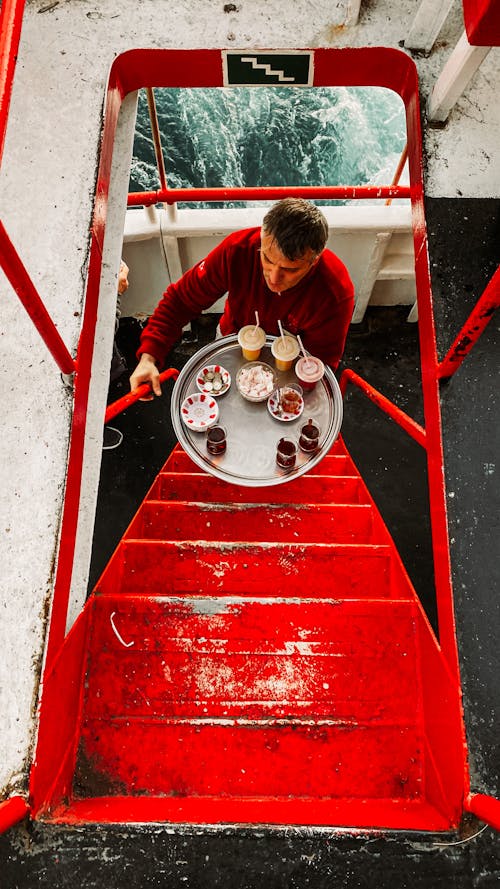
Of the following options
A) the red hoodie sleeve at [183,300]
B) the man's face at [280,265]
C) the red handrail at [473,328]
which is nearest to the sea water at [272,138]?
the red hoodie sleeve at [183,300]

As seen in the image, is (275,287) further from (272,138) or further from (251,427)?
(272,138)

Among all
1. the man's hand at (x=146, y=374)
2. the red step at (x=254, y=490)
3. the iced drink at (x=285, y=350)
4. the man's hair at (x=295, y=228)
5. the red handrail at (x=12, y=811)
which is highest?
the man's hair at (x=295, y=228)

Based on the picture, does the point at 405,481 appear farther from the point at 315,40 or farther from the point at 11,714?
the point at 11,714

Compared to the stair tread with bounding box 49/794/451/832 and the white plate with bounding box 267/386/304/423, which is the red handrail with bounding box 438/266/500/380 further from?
the stair tread with bounding box 49/794/451/832

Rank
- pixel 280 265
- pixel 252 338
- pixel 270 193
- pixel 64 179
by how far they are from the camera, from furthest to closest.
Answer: pixel 270 193, pixel 252 338, pixel 280 265, pixel 64 179

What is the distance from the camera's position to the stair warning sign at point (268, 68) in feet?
9.00

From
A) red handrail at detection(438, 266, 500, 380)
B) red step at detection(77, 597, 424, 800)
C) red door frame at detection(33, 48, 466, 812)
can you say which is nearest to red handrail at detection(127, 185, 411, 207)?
red door frame at detection(33, 48, 466, 812)

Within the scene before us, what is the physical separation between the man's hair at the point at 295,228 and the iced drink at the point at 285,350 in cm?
53

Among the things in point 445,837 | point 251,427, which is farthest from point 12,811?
point 251,427

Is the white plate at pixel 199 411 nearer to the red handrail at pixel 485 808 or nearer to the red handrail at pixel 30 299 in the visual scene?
the red handrail at pixel 30 299

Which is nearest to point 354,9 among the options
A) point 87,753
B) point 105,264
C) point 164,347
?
point 105,264

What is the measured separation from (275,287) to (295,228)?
37 cm

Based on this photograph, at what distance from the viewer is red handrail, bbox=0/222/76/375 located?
5.00 feet

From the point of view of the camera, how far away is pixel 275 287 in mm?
2838
